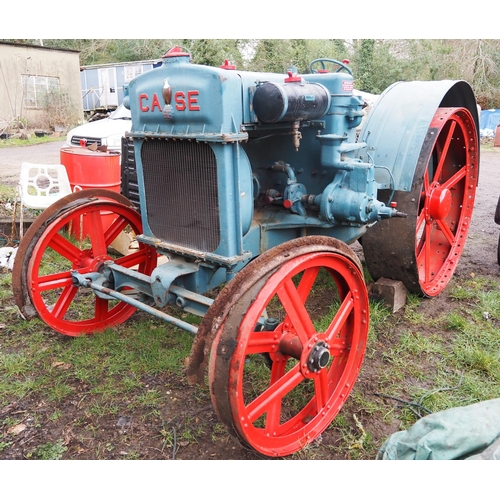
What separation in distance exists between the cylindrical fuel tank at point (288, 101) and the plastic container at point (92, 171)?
275cm

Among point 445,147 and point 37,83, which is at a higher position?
point 37,83

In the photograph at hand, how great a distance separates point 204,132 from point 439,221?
2271mm

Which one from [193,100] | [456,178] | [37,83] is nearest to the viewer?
[193,100]

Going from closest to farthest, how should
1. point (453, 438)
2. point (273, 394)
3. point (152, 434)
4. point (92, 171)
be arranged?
point (453, 438) < point (273, 394) < point (152, 434) < point (92, 171)

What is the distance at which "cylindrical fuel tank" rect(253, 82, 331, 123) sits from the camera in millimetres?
2256

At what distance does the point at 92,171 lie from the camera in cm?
486

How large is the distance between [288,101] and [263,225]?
→ 0.76 metres

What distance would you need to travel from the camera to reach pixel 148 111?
252 centimetres

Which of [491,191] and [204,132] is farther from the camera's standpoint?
[491,191]

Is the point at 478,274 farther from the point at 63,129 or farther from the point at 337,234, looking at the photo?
the point at 63,129

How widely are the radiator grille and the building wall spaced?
17780mm

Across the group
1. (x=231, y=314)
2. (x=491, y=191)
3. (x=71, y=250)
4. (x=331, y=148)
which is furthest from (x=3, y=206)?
(x=491, y=191)

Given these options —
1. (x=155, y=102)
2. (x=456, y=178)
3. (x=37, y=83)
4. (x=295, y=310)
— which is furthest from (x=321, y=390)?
(x=37, y=83)

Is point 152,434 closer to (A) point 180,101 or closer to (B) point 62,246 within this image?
(B) point 62,246
